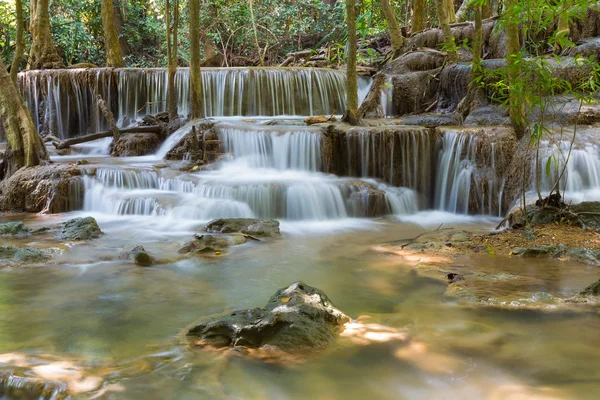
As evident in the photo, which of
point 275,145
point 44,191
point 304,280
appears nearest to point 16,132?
A: point 44,191

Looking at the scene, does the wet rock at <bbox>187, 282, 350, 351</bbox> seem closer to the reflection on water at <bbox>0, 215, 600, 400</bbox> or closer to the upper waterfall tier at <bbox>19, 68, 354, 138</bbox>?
the reflection on water at <bbox>0, 215, 600, 400</bbox>

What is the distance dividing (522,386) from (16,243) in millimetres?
6271

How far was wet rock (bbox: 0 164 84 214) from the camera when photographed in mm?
9273

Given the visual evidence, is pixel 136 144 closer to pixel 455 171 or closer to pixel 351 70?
pixel 351 70

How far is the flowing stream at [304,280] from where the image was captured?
10.1 feet

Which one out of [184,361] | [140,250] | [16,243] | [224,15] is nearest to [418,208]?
[140,250]

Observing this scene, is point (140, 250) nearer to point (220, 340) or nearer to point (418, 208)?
point (220, 340)

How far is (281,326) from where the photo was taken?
3.51 m

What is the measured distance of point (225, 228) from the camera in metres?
7.59

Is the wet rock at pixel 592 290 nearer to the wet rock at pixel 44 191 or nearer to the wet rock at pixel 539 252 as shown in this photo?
the wet rock at pixel 539 252

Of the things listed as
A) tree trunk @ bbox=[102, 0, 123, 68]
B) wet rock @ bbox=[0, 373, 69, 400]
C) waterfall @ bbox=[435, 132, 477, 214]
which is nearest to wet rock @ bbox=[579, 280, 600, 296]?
wet rock @ bbox=[0, 373, 69, 400]

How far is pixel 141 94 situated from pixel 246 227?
9197 millimetres

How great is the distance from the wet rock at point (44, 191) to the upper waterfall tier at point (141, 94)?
578cm

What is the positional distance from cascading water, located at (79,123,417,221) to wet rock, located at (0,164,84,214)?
0.23 metres
